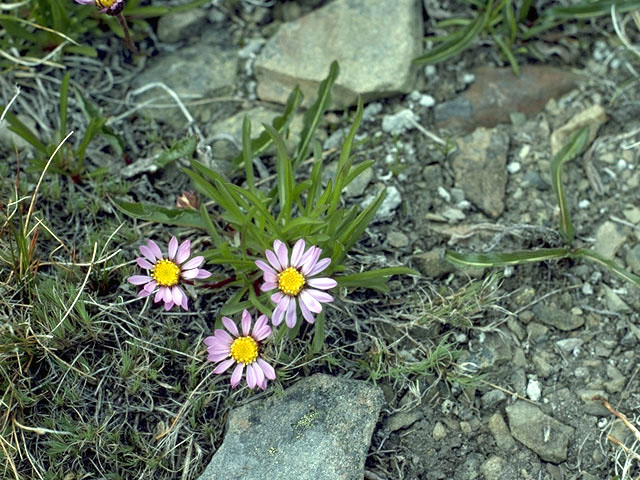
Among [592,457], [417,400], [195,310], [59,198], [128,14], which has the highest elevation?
[128,14]

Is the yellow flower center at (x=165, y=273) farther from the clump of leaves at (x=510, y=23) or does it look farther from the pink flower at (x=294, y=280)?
the clump of leaves at (x=510, y=23)

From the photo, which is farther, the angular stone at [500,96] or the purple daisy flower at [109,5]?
the angular stone at [500,96]

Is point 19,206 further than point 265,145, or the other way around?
point 265,145

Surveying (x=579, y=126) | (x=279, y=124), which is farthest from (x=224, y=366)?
(x=579, y=126)

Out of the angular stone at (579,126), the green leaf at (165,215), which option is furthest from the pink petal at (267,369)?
the angular stone at (579,126)

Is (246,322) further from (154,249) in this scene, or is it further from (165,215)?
(165,215)

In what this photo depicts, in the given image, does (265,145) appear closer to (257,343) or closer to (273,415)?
(257,343)

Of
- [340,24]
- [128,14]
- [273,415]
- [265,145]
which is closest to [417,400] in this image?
A: [273,415]
